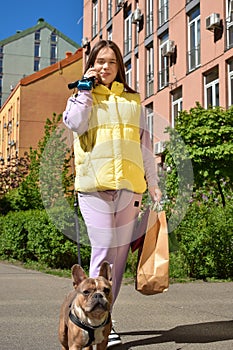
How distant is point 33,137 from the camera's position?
1682 inches

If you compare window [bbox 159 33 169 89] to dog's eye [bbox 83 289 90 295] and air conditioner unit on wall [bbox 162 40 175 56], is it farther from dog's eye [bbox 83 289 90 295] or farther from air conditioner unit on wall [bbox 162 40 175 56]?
dog's eye [bbox 83 289 90 295]

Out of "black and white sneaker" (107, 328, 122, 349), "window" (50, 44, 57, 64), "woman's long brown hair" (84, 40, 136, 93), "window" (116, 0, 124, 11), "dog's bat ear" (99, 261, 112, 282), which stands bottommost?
"black and white sneaker" (107, 328, 122, 349)

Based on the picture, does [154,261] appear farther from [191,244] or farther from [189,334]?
[191,244]

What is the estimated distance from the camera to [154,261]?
14.6ft

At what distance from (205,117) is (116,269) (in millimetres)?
11269

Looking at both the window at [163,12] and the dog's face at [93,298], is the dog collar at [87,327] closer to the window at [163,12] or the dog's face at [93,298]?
the dog's face at [93,298]

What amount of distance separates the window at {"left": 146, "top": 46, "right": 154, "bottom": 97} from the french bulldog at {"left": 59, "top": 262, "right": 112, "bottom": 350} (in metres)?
23.2

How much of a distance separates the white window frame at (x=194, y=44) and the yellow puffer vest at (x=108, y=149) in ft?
60.9

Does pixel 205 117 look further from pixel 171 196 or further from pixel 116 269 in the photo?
pixel 116 269

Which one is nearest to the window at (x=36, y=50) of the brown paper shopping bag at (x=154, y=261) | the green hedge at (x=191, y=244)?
the green hedge at (x=191, y=244)

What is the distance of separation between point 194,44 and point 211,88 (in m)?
2.40

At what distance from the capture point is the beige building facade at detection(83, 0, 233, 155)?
2050cm

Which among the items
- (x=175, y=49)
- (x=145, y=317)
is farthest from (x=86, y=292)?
(x=175, y=49)

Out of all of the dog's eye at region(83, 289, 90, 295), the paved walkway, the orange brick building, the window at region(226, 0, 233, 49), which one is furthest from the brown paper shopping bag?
the orange brick building
